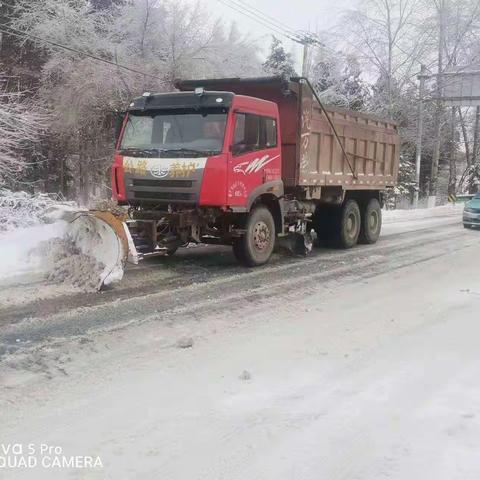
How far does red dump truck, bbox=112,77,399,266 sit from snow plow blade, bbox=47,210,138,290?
0.88m

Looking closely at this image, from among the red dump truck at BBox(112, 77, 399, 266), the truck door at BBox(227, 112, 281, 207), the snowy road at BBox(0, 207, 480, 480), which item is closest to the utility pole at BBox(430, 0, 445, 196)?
the red dump truck at BBox(112, 77, 399, 266)

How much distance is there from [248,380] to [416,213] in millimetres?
22275

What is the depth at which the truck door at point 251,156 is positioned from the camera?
8.73 metres

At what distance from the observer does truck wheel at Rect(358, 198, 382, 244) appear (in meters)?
13.7

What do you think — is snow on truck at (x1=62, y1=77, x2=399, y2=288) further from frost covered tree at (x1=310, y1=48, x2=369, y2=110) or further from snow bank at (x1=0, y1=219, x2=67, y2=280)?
frost covered tree at (x1=310, y1=48, x2=369, y2=110)

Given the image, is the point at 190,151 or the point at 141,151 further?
the point at 141,151

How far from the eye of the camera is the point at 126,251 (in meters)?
7.73

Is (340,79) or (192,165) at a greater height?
(340,79)

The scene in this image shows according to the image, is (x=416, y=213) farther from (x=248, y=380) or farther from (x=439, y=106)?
(x=248, y=380)

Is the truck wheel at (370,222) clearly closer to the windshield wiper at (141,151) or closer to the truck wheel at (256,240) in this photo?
the truck wheel at (256,240)

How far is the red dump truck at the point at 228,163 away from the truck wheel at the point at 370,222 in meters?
2.42

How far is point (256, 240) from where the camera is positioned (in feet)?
32.0

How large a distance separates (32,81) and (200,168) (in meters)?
14.4

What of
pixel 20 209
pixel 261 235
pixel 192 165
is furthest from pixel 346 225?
pixel 20 209
